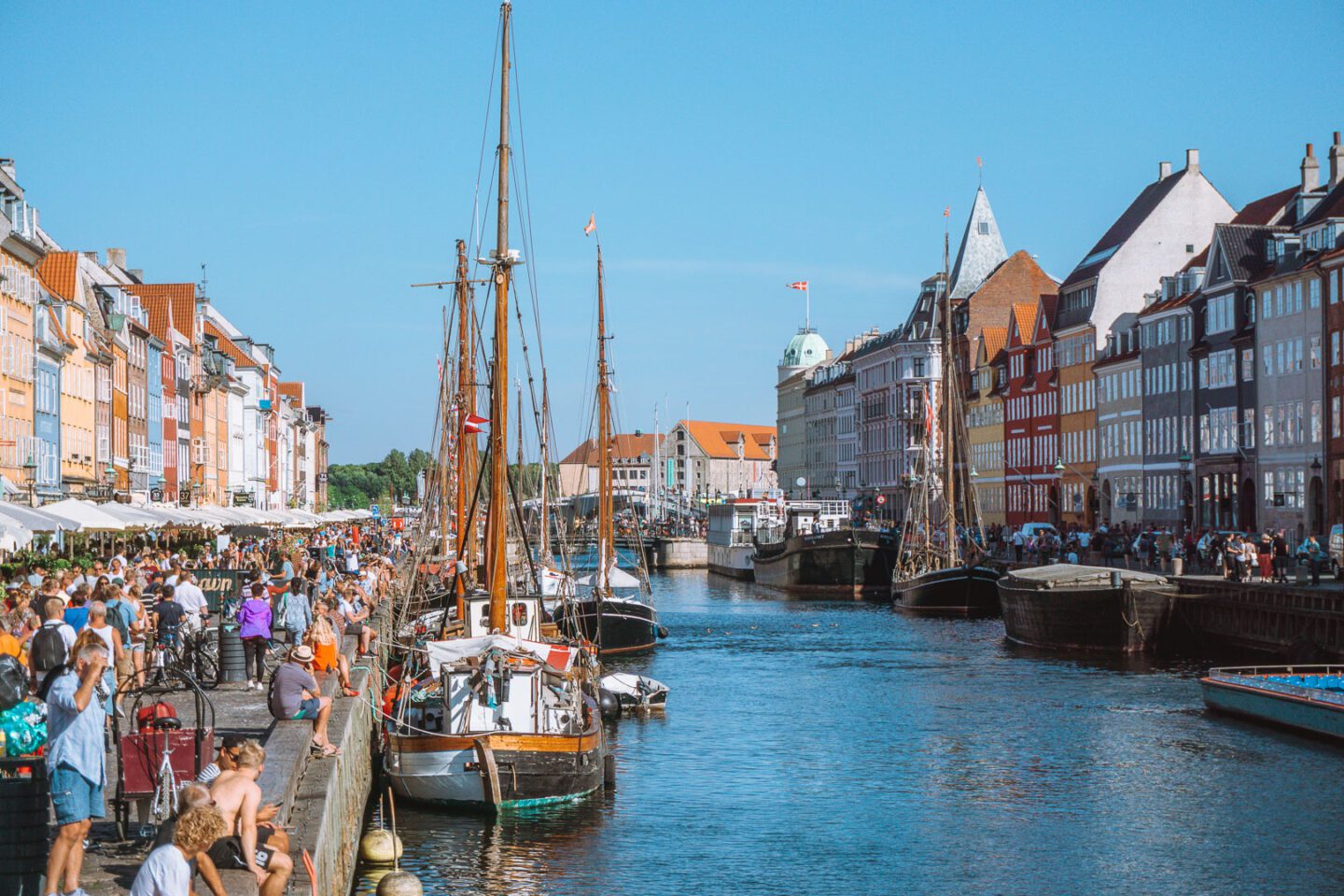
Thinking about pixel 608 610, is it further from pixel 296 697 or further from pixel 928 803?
pixel 296 697

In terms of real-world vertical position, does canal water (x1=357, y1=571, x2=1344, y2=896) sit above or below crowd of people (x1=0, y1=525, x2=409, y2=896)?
below

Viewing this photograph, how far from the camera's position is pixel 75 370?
73562mm

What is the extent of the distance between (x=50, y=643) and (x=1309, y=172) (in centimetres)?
7158

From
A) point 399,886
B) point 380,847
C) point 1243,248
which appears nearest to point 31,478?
point 380,847

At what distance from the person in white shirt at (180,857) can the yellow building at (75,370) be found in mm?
60944

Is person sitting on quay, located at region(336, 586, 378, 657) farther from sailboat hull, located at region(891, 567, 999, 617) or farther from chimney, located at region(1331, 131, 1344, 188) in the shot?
chimney, located at region(1331, 131, 1344, 188)

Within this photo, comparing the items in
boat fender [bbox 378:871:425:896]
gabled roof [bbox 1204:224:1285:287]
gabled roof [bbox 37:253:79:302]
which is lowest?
boat fender [bbox 378:871:425:896]

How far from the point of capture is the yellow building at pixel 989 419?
12162 centimetres

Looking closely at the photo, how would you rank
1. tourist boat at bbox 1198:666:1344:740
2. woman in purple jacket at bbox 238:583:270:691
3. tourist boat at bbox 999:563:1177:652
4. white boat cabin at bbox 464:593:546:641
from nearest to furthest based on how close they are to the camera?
woman in purple jacket at bbox 238:583:270:691 < tourist boat at bbox 1198:666:1344:740 < white boat cabin at bbox 464:593:546:641 < tourist boat at bbox 999:563:1177:652

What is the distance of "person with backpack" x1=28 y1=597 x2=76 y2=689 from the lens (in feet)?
61.8

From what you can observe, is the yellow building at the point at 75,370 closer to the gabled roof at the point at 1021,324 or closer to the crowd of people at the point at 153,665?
the crowd of people at the point at 153,665

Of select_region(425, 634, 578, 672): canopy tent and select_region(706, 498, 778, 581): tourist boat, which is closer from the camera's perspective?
select_region(425, 634, 578, 672): canopy tent

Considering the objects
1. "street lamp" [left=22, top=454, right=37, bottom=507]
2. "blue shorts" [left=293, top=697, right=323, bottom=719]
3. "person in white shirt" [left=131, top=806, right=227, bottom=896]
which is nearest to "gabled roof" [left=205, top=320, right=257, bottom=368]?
"street lamp" [left=22, top=454, right=37, bottom=507]

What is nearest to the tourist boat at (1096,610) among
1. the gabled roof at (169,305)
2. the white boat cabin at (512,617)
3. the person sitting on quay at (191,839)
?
the white boat cabin at (512,617)
